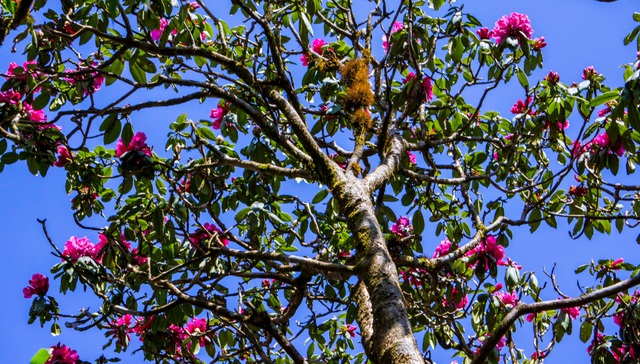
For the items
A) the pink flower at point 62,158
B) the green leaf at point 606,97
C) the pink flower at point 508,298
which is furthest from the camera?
the pink flower at point 508,298

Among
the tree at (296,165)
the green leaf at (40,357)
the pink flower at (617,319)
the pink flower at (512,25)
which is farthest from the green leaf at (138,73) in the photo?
the pink flower at (617,319)

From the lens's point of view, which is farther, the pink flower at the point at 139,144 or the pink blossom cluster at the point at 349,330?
the pink blossom cluster at the point at 349,330

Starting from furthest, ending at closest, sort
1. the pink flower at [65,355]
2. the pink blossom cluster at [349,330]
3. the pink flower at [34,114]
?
the pink blossom cluster at [349,330]
the pink flower at [34,114]
the pink flower at [65,355]

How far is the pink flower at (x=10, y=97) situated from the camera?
3332mm

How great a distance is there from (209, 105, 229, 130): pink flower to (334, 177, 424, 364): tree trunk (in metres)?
1.33

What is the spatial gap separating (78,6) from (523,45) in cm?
232

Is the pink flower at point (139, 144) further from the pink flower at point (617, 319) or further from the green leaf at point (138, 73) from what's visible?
the pink flower at point (617, 319)

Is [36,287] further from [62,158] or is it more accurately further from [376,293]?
[376,293]

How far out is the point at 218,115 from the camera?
3648 millimetres

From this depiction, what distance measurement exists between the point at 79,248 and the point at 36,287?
0.42m

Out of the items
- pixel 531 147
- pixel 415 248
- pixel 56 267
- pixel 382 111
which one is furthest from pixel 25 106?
pixel 531 147

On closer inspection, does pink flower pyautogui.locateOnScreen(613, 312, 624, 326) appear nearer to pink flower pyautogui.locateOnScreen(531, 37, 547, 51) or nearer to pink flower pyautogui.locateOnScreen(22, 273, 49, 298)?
pink flower pyautogui.locateOnScreen(531, 37, 547, 51)

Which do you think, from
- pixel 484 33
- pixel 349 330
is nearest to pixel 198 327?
pixel 349 330

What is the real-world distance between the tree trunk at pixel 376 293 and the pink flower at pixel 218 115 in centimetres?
133
